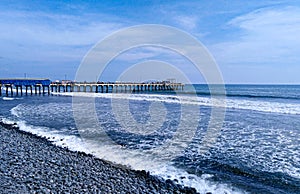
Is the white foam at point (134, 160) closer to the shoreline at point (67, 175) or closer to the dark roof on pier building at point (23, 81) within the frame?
the shoreline at point (67, 175)

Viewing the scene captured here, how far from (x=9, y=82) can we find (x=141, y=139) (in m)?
43.0

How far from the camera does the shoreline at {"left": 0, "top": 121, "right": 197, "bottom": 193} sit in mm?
5582

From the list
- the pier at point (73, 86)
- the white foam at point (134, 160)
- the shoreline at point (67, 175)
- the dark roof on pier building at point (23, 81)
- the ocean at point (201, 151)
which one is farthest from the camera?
the pier at point (73, 86)

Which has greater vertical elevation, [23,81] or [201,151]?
[23,81]

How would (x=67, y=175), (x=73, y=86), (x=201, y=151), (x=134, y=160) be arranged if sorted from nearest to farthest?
(x=67, y=175) < (x=134, y=160) < (x=201, y=151) < (x=73, y=86)

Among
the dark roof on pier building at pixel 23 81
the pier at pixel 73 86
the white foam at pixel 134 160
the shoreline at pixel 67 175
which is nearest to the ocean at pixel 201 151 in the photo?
the white foam at pixel 134 160

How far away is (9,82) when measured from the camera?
4531 centimetres

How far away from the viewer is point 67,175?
6352 mm

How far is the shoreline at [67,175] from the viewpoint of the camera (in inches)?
220

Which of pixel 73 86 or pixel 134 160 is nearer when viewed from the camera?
pixel 134 160

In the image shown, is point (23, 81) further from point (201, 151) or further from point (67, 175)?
point (67, 175)

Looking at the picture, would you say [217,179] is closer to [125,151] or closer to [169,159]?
[169,159]

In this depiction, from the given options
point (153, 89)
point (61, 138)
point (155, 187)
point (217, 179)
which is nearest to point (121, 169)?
point (155, 187)

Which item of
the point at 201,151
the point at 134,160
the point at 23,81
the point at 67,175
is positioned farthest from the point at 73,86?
the point at 67,175
